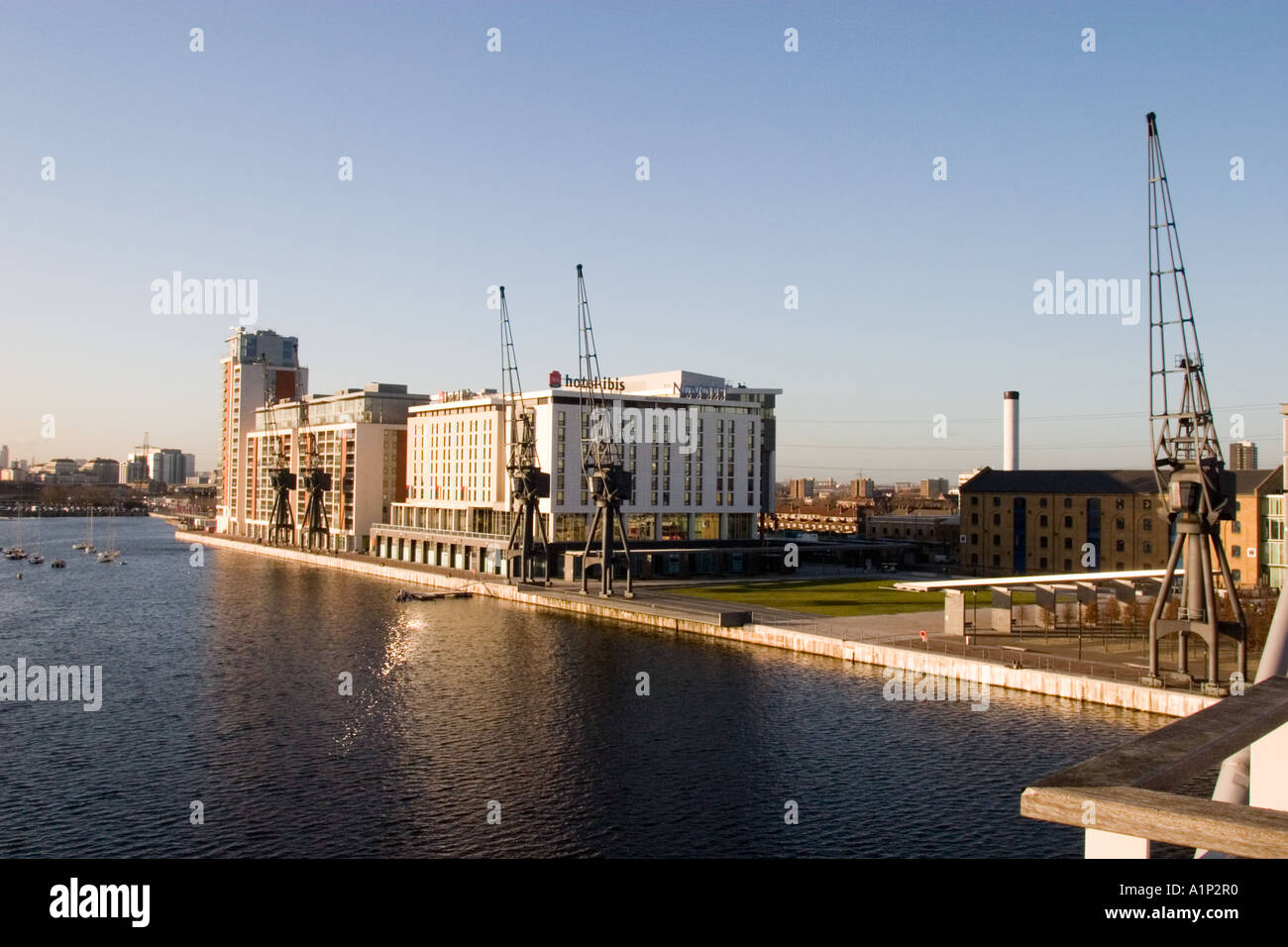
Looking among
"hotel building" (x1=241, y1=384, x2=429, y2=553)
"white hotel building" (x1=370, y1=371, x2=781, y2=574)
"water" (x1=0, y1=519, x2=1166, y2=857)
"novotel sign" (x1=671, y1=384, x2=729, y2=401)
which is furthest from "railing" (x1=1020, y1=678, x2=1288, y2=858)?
"hotel building" (x1=241, y1=384, x2=429, y2=553)

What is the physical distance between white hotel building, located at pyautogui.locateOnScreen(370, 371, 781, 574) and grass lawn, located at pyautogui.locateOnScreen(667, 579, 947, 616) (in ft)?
47.4

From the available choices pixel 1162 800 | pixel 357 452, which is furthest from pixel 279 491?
pixel 1162 800

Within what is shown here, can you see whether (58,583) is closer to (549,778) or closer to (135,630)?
(135,630)

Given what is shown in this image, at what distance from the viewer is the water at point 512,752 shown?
2422cm

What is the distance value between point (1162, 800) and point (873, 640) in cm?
4250

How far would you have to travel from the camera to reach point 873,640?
1880 inches

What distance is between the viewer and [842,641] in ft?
156

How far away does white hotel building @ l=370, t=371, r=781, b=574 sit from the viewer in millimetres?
87188

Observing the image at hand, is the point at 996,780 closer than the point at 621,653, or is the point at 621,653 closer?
the point at 996,780

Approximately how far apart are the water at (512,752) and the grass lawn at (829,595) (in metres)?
11.8

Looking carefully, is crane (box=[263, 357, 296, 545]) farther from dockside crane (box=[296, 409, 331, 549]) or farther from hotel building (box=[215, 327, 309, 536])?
hotel building (box=[215, 327, 309, 536])

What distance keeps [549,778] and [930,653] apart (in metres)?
20.8

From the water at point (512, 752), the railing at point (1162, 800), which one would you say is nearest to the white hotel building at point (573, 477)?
the water at point (512, 752)
